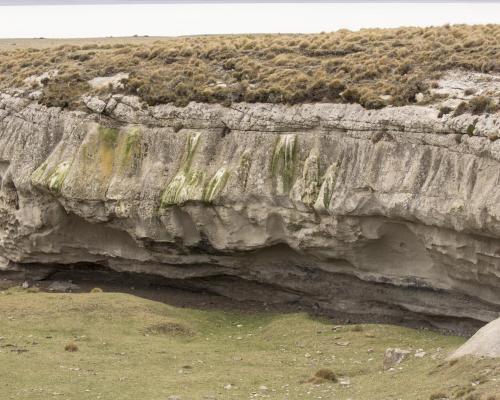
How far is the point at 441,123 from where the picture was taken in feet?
142

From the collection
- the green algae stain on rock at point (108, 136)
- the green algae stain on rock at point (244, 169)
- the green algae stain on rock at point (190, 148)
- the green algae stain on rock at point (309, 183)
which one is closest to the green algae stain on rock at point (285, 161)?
the green algae stain on rock at point (309, 183)

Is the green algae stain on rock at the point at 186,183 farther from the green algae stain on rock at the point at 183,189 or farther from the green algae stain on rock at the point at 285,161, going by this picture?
the green algae stain on rock at the point at 285,161

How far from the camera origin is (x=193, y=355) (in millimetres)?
44125

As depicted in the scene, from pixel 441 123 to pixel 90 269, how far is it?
2295cm

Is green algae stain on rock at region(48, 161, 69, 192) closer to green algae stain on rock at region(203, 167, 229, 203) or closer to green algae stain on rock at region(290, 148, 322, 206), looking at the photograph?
green algae stain on rock at region(203, 167, 229, 203)

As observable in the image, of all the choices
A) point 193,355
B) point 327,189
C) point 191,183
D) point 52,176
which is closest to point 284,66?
point 191,183

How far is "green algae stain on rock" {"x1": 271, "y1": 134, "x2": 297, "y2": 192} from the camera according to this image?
4831 centimetres

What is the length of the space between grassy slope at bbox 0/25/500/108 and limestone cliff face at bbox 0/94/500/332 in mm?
1132

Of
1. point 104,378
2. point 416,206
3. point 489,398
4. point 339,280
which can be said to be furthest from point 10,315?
point 489,398

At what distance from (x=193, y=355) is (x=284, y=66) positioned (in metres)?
18.4

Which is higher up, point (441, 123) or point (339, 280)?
point (441, 123)

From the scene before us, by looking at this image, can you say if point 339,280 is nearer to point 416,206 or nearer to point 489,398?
point 416,206

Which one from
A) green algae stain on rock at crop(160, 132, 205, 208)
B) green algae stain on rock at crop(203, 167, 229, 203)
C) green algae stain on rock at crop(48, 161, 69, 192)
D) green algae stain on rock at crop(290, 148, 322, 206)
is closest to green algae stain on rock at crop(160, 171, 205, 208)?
green algae stain on rock at crop(160, 132, 205, 208)

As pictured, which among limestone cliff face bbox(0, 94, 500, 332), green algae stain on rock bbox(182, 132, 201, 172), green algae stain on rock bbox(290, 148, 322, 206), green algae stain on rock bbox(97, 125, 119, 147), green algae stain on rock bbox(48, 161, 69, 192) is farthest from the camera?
green algae stain on rock bbox(97, 125, 119, 147)
